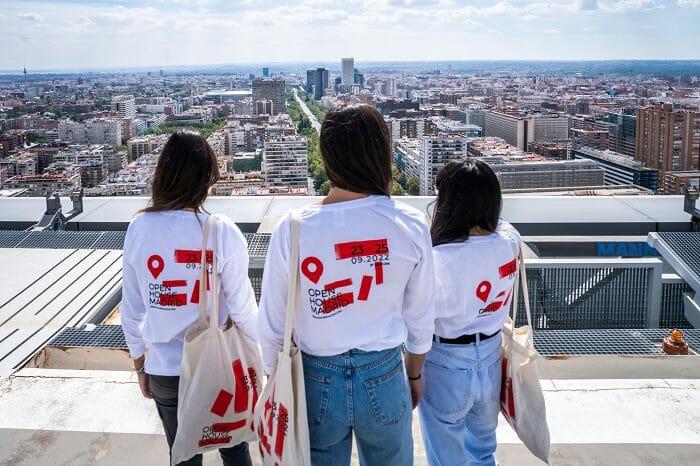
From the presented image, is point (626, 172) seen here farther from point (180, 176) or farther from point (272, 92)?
point (272, 92)

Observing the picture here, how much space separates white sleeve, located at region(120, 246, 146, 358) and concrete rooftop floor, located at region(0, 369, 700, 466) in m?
0.33

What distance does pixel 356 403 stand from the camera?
39.9 inches

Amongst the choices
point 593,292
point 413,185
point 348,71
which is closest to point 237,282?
point 593,292

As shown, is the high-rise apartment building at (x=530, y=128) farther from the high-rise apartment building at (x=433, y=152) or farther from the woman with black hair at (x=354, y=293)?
the woman with black hair at (x=354, y=293)

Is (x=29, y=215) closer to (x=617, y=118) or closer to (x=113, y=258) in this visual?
(x=113, y=258)

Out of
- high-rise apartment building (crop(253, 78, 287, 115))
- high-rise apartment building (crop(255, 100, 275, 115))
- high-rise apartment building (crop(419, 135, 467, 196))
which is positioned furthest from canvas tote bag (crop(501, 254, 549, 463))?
high-rise apartment building (crop(253, 78, 287, 115))

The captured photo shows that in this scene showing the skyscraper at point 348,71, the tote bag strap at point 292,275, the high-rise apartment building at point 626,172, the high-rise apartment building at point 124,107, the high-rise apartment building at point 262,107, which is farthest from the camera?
the skyscraper at point 348,71

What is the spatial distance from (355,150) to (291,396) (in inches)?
15.8

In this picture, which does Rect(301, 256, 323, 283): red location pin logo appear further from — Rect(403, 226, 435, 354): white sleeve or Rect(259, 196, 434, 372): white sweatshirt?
Rect(403, 226, 435, 354): white sleeve

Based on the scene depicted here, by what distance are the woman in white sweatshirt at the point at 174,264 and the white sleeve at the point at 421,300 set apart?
311 mm

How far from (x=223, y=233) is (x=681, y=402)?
1214 millimetres

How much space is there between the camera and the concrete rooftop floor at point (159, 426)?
141cm

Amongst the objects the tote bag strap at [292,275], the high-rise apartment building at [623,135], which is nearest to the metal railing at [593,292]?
the tote bag strap at [292,275]

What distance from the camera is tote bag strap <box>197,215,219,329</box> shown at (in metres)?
1.14
